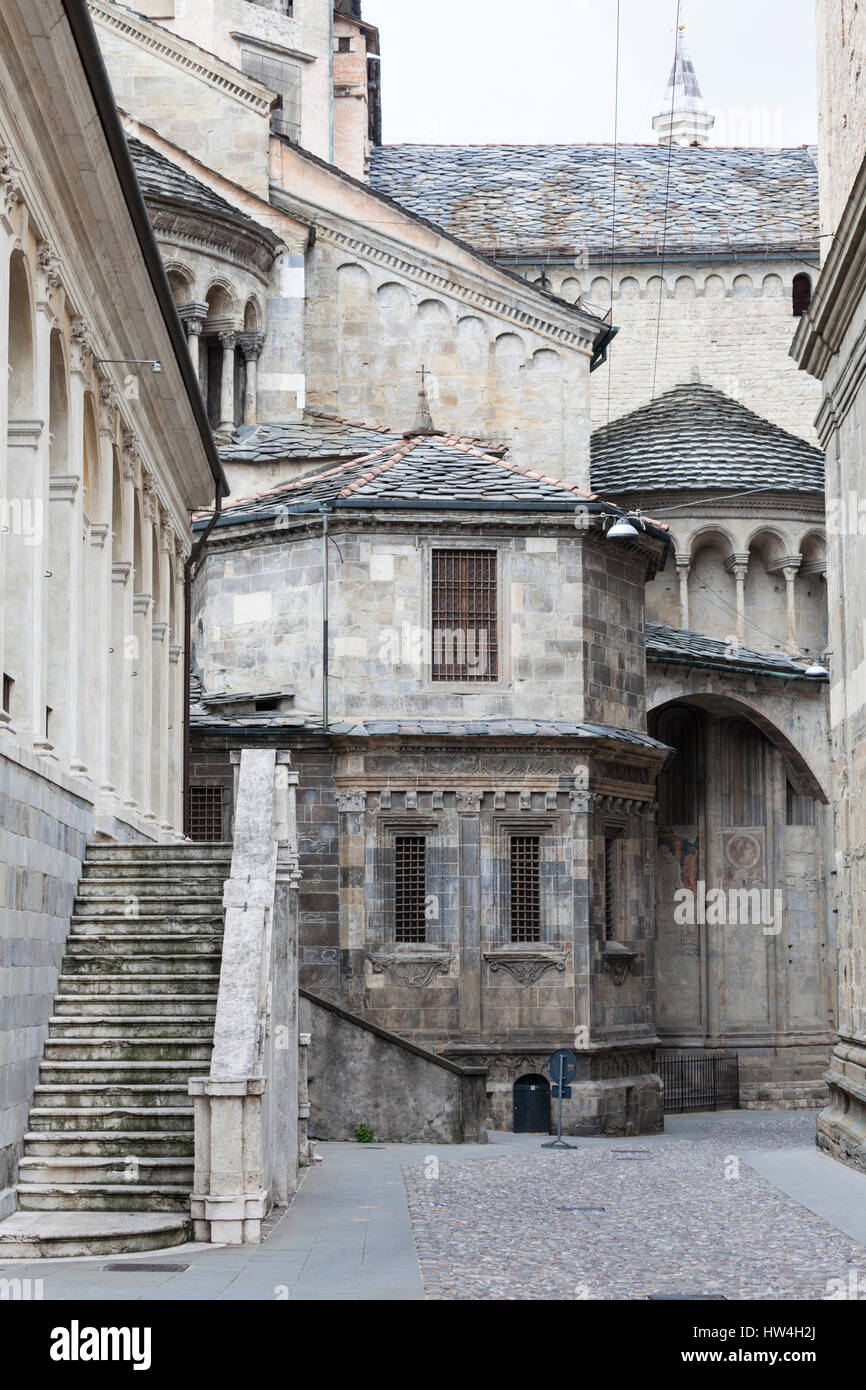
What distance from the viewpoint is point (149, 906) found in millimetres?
17141

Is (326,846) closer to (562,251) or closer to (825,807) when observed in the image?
(825,807)

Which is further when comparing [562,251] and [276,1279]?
[562,251]

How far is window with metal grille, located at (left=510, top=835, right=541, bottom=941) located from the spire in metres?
60.3

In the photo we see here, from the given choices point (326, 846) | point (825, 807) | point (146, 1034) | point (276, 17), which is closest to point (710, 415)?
point (825, 807)

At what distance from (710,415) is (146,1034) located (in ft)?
106

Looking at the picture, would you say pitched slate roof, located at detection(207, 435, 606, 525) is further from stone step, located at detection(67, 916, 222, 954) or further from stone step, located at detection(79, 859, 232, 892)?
stone step, located at detection(67, 916, 222, 954)

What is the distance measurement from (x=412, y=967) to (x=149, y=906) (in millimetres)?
13108

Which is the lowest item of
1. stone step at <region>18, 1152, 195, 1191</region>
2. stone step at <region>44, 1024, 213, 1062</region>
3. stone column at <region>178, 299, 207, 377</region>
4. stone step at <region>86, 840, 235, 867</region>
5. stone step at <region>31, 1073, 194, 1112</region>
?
stone step at <region>18, 1152, 195, 1191</region>

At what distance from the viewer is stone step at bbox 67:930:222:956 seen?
53.8 feet

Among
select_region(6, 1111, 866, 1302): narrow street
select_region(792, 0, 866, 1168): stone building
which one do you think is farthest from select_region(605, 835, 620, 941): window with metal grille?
select_region(792, 0, 866, 1168): stone building

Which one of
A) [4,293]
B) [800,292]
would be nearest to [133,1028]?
[4,293]

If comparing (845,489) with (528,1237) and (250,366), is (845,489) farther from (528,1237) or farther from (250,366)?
(250,366)

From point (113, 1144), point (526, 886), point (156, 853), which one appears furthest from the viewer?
point (526, 886)

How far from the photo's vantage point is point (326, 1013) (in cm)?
2514
